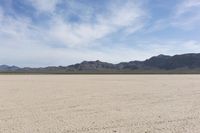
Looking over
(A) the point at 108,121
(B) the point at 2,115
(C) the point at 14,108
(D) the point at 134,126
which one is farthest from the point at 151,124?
(C) the point at 14,108

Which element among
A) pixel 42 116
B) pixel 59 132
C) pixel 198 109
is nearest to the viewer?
pixel 59 132

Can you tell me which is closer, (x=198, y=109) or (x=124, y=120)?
(x=124, y=120)

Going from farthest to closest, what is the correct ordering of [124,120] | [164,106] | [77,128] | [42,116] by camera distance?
[164,106] → [42,116] → [124,120] → [77,128]

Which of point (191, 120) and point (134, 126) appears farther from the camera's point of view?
point (191, 120)

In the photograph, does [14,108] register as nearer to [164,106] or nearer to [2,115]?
[2,115]

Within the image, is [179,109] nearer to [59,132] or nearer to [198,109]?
[198,109]

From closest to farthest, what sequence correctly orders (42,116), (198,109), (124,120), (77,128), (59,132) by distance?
(59,132), (77,128), (124,120), (42,116), (198,109)

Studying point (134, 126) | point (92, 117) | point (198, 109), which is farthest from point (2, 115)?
point (198, 109)

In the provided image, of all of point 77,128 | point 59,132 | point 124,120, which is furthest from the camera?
point 124,120

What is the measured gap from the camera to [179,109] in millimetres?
11805

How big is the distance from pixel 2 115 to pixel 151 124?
4932 mm

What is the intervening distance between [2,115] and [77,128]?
10.9 feet

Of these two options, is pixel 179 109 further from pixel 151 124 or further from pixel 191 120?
pixel 151 124

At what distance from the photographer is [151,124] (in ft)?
28.9
